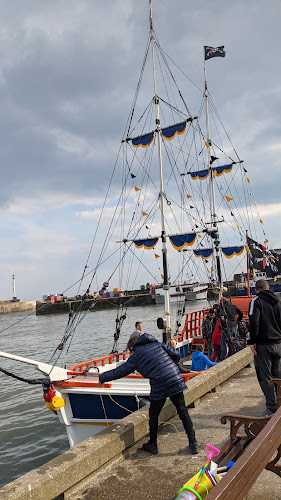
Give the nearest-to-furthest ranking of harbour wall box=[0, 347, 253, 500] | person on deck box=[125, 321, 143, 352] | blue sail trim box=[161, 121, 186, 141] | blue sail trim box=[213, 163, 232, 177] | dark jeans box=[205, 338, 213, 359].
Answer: harbour wall box=[0, 347, 253, 500]
person on deck box=[125, 321, 143, 352]
dark jeans box=[205, 338, 213, 359]
blue sail trim box=[161, 121, 186, 141]
blue sail trim box=[213, 163, 232, 177]

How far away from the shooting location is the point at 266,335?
5.80 metres

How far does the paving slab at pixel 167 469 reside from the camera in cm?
427

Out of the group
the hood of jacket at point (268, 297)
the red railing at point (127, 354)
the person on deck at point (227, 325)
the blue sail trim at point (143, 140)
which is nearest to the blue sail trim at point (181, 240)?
the red railing at point (127, 354)

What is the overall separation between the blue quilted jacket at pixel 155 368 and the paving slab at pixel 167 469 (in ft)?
2.68

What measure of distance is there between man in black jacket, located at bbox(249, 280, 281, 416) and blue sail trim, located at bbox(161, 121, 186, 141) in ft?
45.3

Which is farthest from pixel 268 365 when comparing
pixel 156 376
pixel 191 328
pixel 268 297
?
pixel 191 328

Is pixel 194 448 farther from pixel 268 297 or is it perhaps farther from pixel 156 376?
pixel 268 297

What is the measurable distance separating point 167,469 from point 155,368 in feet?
3.85

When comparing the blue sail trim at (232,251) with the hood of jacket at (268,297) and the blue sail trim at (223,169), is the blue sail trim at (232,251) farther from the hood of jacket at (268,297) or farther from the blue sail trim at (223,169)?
the hood of jacket at (268,297)

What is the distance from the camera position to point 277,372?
5.90 metres

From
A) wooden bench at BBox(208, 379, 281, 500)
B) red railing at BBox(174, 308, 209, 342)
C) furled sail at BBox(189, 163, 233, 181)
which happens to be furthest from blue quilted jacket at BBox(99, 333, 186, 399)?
furled sail at BBox(189, 163, 233, 181)

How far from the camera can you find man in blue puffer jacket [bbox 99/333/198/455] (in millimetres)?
5109

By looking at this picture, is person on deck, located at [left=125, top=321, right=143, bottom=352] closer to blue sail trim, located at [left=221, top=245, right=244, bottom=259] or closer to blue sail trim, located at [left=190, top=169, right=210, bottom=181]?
blue sail trim, located at [left=221, top=245, right=244, bottom=259]

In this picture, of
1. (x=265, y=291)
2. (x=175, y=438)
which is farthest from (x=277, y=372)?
(x=175, y=438)
